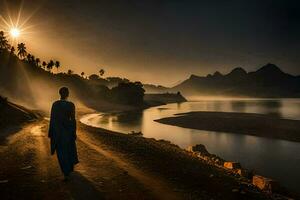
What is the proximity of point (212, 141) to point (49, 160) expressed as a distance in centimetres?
2588

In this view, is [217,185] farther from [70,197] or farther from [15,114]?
[15,114]

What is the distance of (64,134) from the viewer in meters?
9.45

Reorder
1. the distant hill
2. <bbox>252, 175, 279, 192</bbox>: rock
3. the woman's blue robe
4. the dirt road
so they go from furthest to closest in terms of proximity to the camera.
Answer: the distant hill → <bbox>252, 175, 279, 192</bbox>: rock → the woman's blue robe → the dirt road

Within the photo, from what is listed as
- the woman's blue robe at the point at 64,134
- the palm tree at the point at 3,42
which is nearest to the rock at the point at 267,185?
the woman's blue robe at the point at 64,134

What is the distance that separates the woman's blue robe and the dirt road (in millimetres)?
762

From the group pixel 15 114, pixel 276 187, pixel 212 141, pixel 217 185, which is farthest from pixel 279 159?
pixel 15 114

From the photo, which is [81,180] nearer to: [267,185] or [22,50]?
[267,185]

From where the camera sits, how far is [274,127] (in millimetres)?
46000

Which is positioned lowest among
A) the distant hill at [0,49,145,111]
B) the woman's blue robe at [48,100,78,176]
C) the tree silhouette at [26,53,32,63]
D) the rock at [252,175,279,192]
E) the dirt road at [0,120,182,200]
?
the rock at [252,175,279,192]

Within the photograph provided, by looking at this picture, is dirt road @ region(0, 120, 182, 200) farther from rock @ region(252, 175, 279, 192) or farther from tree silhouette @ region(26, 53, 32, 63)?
tree silhouette @ region(26, 53, 32, 63)

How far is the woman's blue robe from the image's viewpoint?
9.38 metres

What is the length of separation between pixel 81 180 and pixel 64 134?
1.74 metres

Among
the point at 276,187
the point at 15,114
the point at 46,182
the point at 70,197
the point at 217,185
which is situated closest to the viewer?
the point at 70,197

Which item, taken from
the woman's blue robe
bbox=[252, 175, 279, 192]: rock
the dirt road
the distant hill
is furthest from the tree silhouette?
bbox=[252, 175, 279, 192]: rock
